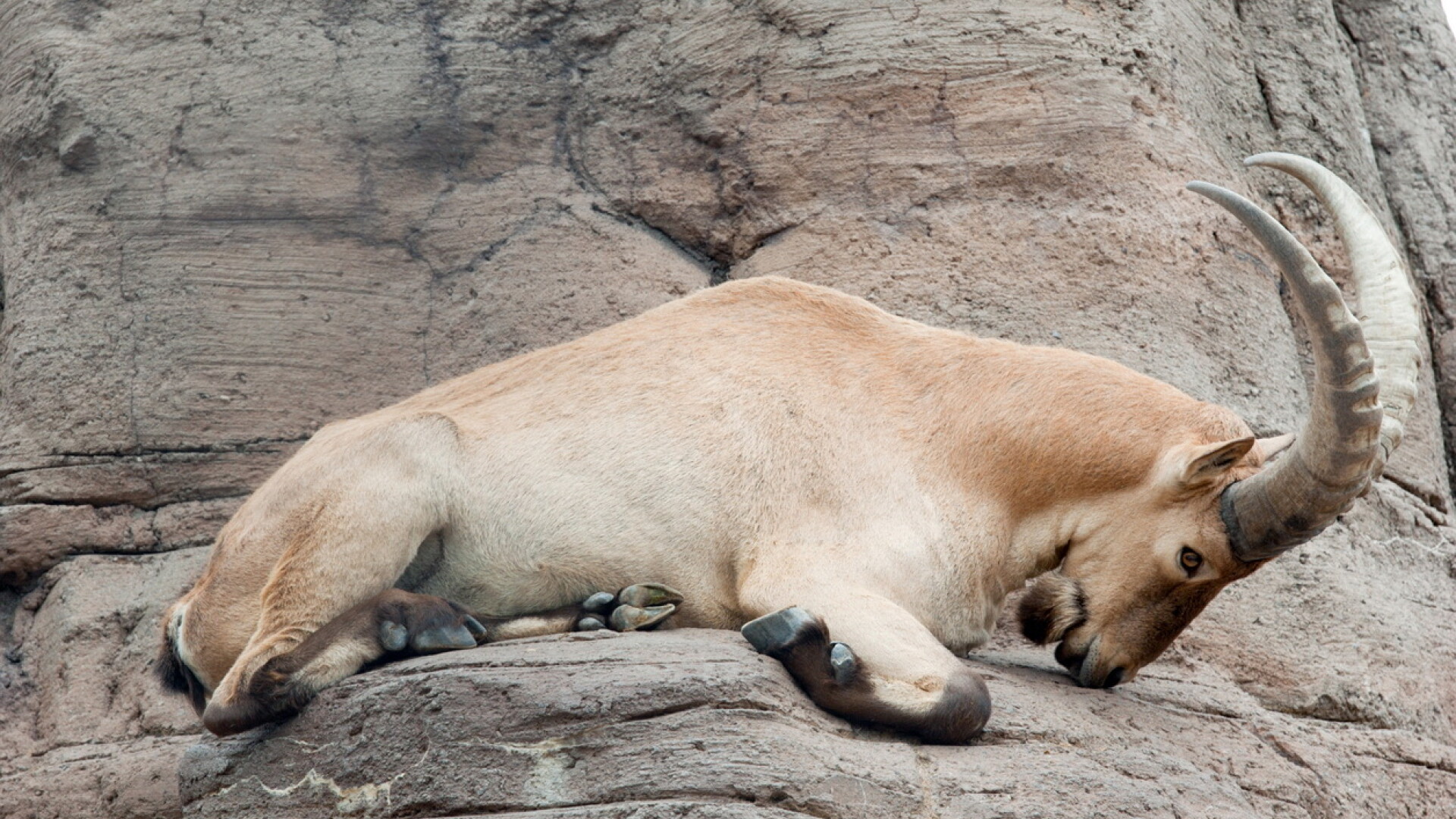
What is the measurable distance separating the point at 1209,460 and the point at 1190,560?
36cm

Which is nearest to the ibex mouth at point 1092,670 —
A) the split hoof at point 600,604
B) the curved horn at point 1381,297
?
the curved horn at point 1381,297

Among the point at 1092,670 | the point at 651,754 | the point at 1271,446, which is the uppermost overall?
the point at 1271,446

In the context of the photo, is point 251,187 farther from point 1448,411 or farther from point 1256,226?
point 1448,411

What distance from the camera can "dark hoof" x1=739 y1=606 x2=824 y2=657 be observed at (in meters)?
4.29

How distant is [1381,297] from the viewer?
5.14 metres

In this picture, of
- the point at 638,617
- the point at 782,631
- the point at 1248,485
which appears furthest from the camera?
the point at 638,617

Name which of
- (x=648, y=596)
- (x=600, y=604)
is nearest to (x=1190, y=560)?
(x=648, y=596)

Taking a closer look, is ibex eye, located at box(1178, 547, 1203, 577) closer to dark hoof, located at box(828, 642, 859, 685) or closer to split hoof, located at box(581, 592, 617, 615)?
dark hoof, located at box(828, 642, 859, 685)

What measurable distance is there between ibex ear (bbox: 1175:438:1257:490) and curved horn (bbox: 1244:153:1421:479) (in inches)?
21.8

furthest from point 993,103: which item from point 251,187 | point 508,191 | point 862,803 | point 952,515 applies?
point 862,803

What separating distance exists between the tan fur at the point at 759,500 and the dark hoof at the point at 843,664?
9.4 inches

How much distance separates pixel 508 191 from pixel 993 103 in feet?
8.27

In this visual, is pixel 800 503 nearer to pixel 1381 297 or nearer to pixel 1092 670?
pixel 1092 670

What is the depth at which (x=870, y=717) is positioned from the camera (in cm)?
417
